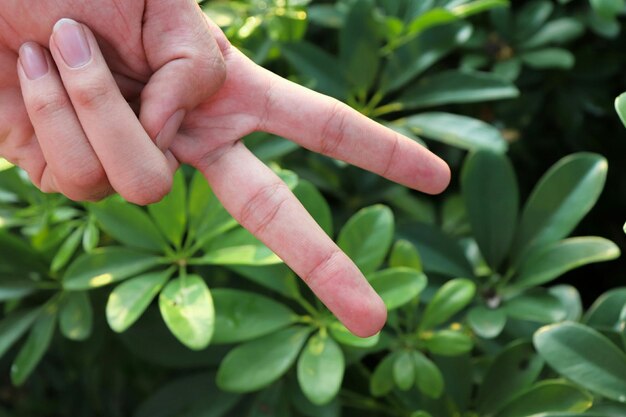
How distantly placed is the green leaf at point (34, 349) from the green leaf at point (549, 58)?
3.13ft

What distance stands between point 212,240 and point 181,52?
41cm

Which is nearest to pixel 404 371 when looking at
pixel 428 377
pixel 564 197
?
pixel 428 377

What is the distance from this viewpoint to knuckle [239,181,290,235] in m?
0.76

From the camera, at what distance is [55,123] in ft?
2.37

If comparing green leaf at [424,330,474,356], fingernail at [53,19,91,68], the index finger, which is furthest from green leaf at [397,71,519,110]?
fingernail at [53,19,91,68]

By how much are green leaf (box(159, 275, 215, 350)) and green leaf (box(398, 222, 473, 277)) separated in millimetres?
395

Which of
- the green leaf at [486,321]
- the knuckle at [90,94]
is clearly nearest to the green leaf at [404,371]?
the green leaf at [486,321]

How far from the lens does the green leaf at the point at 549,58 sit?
4.71ft

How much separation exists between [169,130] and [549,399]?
619 millimetres

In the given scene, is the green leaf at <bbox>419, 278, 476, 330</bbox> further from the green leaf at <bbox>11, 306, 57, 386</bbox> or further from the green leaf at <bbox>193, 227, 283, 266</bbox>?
the green leaf at <bbox>11, 306, 57, 386</bbox>

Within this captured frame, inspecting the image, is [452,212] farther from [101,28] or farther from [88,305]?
[101,28]

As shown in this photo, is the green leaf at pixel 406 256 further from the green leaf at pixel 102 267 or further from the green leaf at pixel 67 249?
the green leaf at pixel 67 249

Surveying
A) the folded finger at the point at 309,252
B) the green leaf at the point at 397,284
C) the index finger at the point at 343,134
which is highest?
the index finger at the point at 343,134

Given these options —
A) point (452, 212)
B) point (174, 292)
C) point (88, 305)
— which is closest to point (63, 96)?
point (174, 292)
